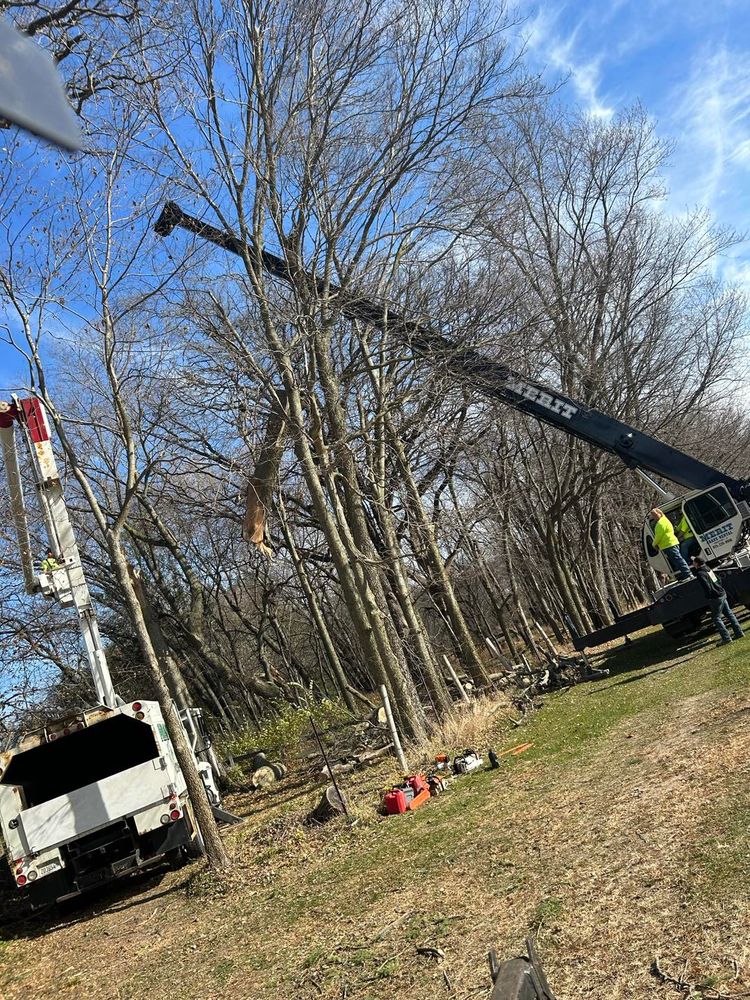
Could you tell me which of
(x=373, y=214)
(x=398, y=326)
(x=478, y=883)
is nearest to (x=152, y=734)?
(x=478, y=883)

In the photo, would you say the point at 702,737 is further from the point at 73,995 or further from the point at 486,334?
the point at 486,334

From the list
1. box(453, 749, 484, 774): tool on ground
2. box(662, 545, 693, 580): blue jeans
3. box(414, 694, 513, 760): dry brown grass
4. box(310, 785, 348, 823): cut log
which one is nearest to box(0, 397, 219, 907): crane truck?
box(310, 785, 348, 823): cut log

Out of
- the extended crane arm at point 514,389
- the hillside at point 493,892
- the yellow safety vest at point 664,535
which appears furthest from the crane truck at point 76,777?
the yellow safety vest at point 664,535

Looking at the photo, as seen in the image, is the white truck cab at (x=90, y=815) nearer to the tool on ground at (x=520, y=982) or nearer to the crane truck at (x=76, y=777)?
the crane truck at (x=76, y=777)

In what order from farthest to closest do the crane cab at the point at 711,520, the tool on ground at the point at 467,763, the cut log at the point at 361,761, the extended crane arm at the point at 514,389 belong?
the crane cab at the point at 711,520, the extended crane arm at the point at 514,389, the cut log at the point at 361,761, the tool on ground at the point at 467,763

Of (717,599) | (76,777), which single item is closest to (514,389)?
(717,599)

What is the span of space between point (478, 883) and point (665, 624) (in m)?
9.23

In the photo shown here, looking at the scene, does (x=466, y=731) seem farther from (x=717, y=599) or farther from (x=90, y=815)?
(x=90, y=815)

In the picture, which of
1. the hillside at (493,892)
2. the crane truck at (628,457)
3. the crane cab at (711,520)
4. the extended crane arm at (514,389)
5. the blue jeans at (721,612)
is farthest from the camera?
the crane cab at (711,520)

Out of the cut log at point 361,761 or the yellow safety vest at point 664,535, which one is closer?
the cut log at point 361,761

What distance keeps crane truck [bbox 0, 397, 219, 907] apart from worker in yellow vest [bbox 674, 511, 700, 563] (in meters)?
9.74

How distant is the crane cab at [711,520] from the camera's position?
14.6 meters

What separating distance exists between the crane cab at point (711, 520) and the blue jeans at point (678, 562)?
3.83 ft

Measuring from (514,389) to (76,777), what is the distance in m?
10.7
